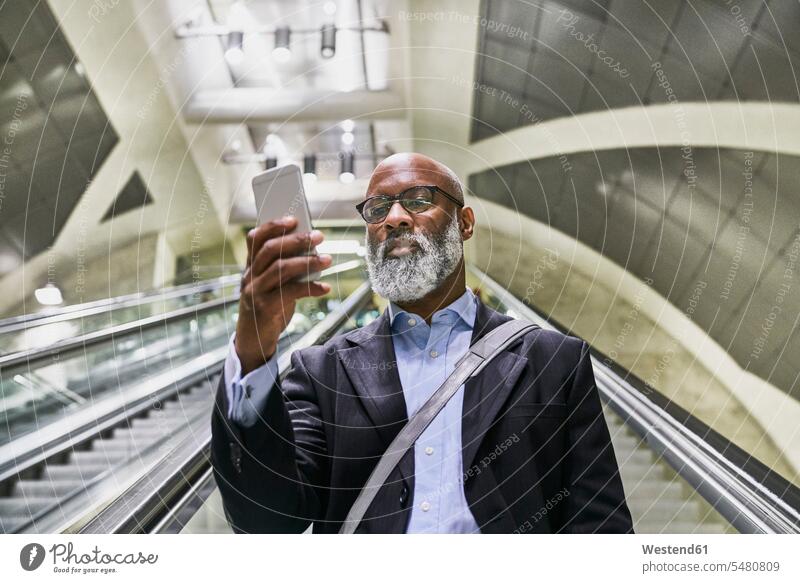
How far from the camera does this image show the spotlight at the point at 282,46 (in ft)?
3.87

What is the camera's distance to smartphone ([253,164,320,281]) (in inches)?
33.1

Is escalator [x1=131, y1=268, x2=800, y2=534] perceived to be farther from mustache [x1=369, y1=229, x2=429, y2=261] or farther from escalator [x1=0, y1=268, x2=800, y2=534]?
mustache [x1=369, y1=229, x2=429, y2=261]

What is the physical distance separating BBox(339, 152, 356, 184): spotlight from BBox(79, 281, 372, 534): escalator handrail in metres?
0.19

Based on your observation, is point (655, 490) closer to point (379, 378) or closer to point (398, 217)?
point (379, 378)

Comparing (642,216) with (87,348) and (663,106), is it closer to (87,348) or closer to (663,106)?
(663,106)

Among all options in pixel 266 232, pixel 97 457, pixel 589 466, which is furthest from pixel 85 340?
pixel 589 466

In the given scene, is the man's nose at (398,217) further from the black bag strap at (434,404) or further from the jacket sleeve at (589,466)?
the jacket sleeve at (589,466)

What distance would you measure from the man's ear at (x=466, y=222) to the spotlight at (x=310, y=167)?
28cm

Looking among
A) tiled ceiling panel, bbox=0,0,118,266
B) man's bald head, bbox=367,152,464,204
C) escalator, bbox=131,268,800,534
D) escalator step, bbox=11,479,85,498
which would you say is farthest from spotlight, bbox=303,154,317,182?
escalator step, bbox=11,479,85,498

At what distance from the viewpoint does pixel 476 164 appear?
1078 mm

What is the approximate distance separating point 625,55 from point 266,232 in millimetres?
869

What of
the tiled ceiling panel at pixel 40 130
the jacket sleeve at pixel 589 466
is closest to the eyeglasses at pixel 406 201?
the jacket sleeve at pixel 589 466

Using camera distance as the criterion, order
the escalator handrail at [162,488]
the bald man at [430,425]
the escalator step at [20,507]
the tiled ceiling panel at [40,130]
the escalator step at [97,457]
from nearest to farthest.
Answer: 1. the bald man at [430,425]
2. the escalator handrail at [162,488]
3. the tiled ceiling panel at [40,130]
4. the escalator step at [20,507]
5. the escalator step at [97,457]
